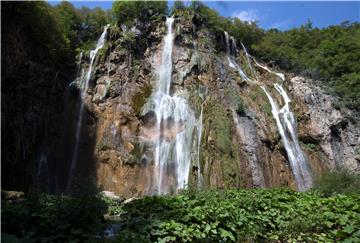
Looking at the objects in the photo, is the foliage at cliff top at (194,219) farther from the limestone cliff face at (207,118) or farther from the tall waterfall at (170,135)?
the limestone cliff face at (207,118)

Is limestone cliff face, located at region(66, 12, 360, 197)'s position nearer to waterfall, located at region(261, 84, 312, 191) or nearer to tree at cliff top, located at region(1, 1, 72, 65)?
waterfall, located at region(261, 84, 312, 191)

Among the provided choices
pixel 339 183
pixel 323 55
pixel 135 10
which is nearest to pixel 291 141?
pixel 339 183

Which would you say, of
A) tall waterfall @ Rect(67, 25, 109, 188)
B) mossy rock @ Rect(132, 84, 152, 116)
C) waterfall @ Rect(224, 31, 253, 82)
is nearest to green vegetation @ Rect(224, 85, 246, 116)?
waterfall @ Rect(224, 31, 253, 82)

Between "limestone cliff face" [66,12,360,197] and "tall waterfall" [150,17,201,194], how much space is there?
321 mm

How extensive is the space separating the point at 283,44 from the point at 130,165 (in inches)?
1028

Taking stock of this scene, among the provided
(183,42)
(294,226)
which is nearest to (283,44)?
(183,42)

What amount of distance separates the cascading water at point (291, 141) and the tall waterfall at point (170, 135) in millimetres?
5461

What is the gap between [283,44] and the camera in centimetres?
4181

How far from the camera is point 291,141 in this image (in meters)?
24.4

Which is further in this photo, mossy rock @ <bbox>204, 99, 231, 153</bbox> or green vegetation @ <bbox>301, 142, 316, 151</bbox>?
green vegetation @ <bbox>301, 142, 316, 151</bbox>

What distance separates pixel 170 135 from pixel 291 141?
23.7ft

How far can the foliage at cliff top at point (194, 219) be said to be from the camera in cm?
765

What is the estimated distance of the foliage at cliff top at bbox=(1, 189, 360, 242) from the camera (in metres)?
7.65

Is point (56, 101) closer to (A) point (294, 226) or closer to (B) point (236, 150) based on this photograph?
(B) point (236, 150)
